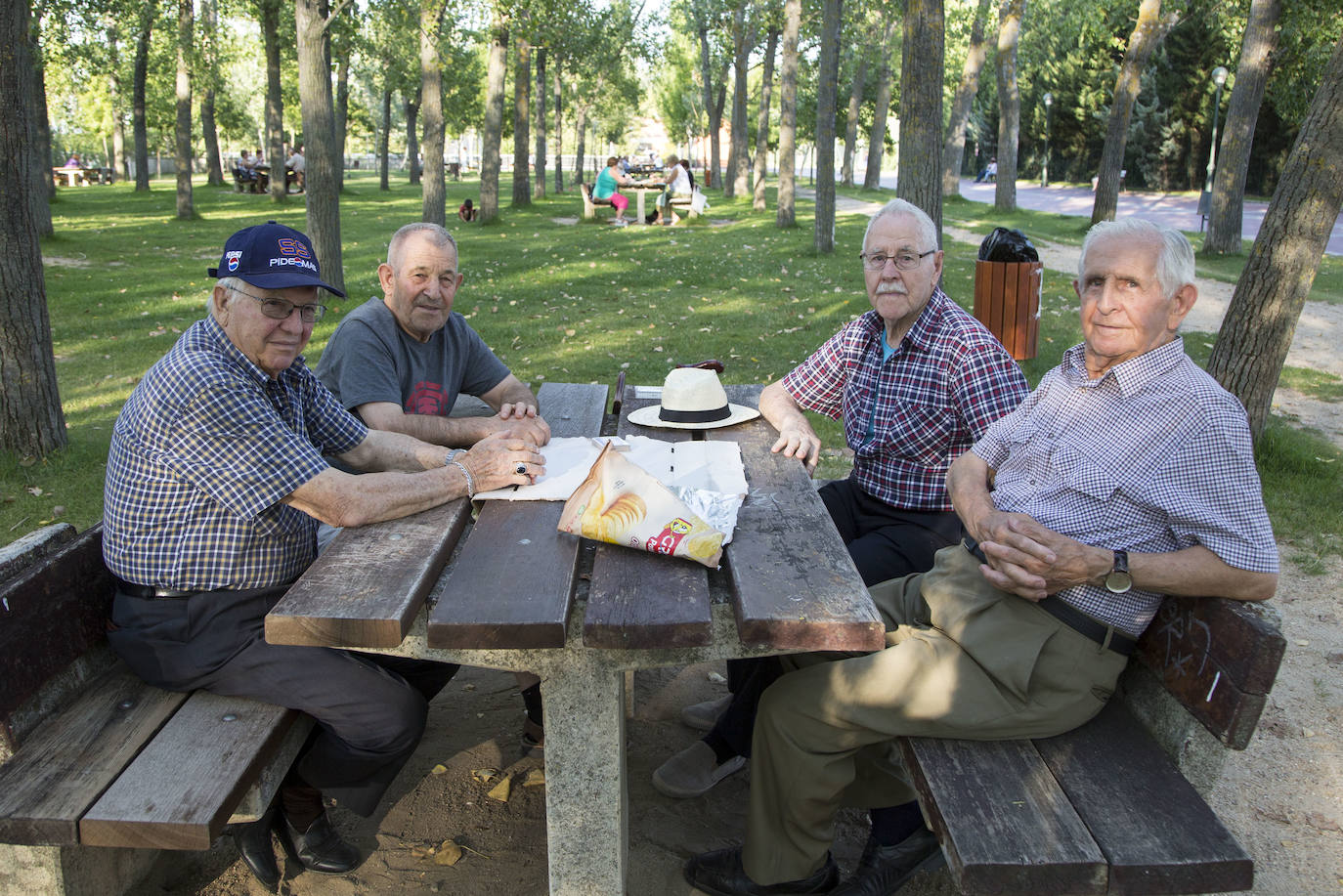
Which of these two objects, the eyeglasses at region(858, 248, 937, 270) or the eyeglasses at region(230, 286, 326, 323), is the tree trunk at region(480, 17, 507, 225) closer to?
the eyeglasses at region(858, 248, 937, 270)

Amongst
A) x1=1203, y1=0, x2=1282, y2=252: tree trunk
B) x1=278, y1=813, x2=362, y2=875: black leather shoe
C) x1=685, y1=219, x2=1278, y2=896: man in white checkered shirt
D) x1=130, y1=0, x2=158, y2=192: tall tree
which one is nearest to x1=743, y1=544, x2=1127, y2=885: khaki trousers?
x1=685, y1=219, x2=1278, y2=896: man in white checkered shirt

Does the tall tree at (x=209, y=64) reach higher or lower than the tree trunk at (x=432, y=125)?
higher

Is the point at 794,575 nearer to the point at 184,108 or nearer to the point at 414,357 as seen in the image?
the point at 414,357

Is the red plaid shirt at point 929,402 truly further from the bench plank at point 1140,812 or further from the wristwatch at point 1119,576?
the bench plank at point 1140,812

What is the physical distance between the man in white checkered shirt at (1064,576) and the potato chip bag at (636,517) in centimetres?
46

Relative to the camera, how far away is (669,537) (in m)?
2.29

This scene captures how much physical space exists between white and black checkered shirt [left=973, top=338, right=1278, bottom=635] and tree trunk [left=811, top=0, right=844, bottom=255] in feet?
41.3

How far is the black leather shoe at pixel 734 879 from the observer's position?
259 centimetres

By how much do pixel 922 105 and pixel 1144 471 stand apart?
6.57m

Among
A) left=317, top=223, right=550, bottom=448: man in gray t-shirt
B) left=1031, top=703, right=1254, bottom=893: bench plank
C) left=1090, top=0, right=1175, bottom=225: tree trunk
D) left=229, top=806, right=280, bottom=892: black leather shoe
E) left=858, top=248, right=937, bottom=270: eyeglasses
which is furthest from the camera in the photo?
left=1090, top=0, right=1175, bottom=225: tree trunk

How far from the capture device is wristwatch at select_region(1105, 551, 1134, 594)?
223cm

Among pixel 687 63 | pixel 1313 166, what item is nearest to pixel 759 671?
pixel 1313 166

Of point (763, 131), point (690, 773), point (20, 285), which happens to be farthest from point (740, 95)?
point (690, 773)

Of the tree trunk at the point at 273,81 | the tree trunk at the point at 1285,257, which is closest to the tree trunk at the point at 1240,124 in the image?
the tree trunk at the point at 1285,257
